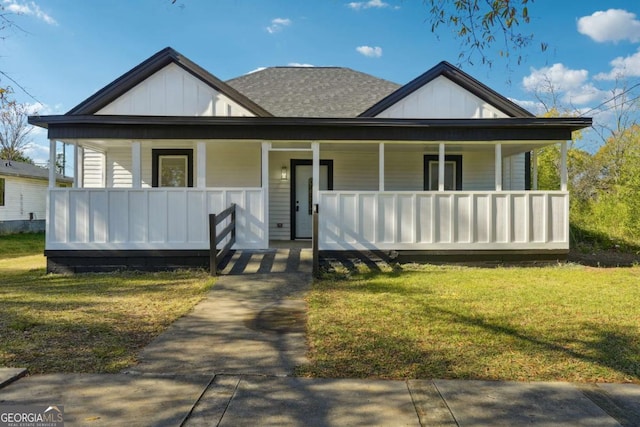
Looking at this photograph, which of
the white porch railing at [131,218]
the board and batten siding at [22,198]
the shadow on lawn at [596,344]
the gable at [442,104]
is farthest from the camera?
the board and batten siding at [22,198]

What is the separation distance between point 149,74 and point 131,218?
12.0 feet

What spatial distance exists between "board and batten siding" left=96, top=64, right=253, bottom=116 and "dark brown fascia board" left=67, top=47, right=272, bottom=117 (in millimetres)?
105

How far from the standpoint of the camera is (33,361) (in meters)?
3.71

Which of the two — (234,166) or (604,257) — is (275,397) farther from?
(604,257)

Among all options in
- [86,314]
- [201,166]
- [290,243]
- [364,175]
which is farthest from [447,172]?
[86,314]

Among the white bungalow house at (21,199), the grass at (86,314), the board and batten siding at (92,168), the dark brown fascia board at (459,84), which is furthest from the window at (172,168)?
the white bungalow house at (21,199)

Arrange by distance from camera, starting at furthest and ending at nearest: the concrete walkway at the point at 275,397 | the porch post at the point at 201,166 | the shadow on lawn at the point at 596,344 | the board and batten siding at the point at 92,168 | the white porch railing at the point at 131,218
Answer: the board and batten siding at the point at 92,168 → the porch post at the point at 201,166 → the white porch railing at the point at 131,218 → the shadow on lawn at the point at 596,344 → the concrete walkway at the point at 275,397

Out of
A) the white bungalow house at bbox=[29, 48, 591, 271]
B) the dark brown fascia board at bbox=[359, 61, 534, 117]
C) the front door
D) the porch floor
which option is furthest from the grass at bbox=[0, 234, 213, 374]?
the dark brown fascia board at bbox=[359, 61, 534, 117]

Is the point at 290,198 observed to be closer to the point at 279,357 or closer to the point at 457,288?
the point at 457,288

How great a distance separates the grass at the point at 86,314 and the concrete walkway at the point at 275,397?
305mm

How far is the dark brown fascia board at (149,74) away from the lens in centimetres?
988

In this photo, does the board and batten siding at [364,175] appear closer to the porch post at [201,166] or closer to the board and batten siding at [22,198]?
the porch post at [201,166]

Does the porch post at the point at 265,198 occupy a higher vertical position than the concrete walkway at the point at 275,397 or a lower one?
higher

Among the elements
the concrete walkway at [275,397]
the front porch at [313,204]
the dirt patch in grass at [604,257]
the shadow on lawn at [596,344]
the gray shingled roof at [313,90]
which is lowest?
the concrete walkway at [275,397]
